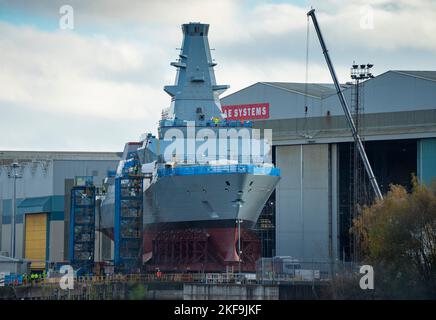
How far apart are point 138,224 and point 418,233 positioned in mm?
29677

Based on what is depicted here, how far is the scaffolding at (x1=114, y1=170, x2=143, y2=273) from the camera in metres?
97.2

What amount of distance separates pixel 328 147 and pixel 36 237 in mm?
36794

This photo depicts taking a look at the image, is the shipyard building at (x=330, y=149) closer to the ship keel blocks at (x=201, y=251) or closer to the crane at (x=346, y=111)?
the crane at (x=346, y=111)

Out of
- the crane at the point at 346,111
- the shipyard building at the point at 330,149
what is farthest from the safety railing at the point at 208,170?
the shipyard building at the point at 330,149

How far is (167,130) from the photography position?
107000mm

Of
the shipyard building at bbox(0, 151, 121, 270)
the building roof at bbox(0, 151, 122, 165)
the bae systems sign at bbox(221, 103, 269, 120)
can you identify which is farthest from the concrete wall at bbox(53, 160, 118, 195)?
the bae systems sign at bbox(221, 103, 269, 120)

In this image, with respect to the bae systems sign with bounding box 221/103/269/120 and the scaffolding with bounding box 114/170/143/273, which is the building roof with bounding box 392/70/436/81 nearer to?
the bae systems sign with bounding box 221/103/269/120

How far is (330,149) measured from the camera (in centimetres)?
11156

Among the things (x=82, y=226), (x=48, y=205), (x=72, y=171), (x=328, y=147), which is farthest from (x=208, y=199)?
(x=72, y=171)

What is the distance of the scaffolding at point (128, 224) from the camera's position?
9725 centimetres

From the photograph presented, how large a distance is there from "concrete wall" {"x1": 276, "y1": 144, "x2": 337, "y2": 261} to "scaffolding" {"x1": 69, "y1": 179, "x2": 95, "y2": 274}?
1647 cm

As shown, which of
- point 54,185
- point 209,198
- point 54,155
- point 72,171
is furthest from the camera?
point 54,155

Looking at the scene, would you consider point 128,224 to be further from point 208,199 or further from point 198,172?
point 198,172
